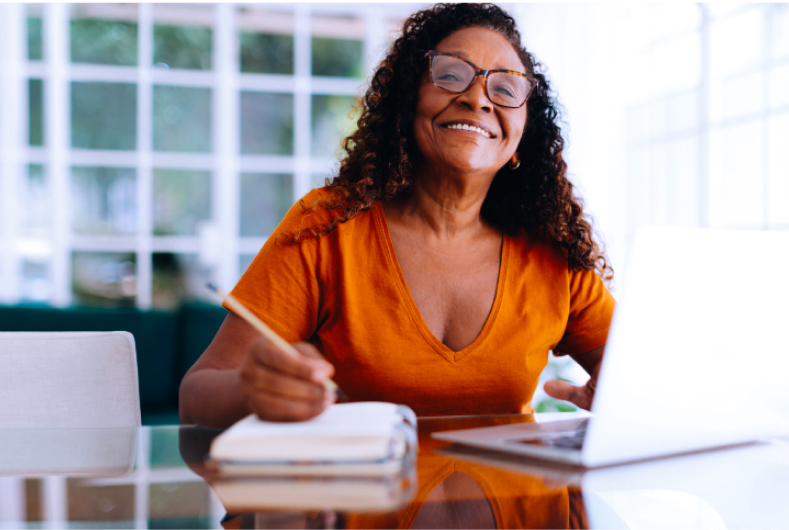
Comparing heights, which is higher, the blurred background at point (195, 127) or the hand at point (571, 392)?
the blurred background at point (195, 127)

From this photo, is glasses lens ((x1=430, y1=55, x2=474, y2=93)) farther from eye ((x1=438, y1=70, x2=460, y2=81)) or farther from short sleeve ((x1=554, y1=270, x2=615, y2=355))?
short sleeve ((x1=554, y1=270, x2=615, y2=355))

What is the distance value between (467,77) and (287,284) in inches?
23.7

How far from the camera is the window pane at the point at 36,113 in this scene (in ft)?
13.1

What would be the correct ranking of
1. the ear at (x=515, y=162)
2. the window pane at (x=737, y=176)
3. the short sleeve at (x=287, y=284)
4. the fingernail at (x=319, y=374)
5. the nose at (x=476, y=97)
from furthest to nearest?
the window pane at (x=737, y=176) < the ear at (x=515, y=162) < the nose at (x=476, y=97) < the short sleeve at (x=287, y=284) < the fingernail at (x=319, y=374)

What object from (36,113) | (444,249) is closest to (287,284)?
(444,249)

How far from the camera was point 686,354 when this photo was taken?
74 cm

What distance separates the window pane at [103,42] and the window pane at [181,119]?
0.96 ft

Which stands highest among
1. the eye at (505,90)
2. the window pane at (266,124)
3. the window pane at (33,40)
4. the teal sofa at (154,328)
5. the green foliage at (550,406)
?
the window pane at (33,40)

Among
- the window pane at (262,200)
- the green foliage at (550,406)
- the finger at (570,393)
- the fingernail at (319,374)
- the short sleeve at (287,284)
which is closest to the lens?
the fingernail at (319,374)

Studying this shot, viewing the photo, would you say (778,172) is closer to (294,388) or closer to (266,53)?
(294,388)

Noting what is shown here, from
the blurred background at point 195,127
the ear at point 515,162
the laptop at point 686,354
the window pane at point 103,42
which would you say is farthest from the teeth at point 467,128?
the window pane at point 103,42

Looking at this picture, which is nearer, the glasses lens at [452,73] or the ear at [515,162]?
the glasses lens at [452,73]

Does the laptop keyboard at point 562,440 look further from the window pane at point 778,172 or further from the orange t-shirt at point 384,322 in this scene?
the window pane at point 778,172

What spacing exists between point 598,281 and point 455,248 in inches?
13.6
